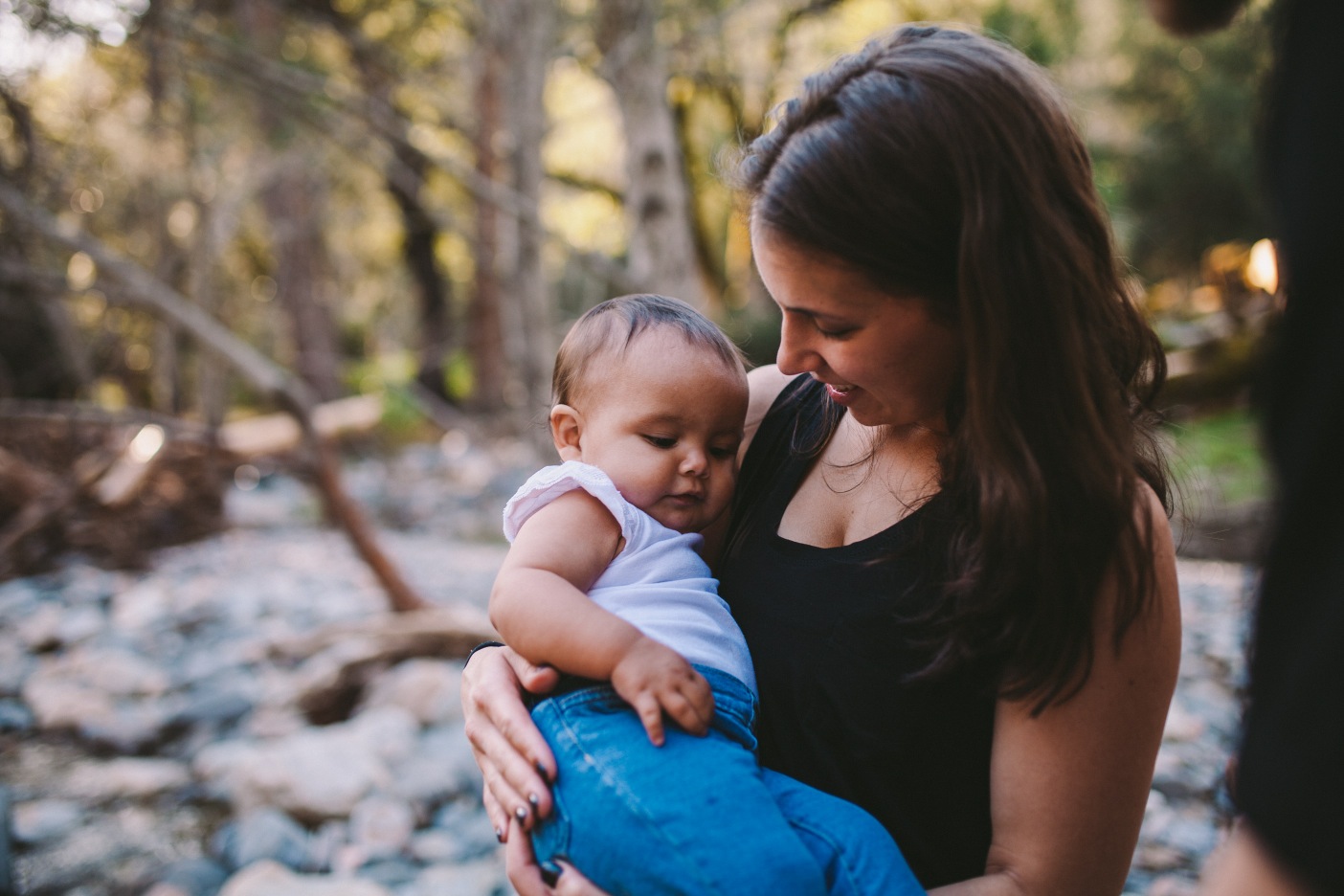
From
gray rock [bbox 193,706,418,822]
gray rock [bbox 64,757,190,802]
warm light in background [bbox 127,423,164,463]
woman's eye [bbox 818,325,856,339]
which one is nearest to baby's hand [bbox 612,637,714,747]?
woman's eye [bbox 818,325,856,339]

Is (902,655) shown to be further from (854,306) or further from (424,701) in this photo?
(424,701)

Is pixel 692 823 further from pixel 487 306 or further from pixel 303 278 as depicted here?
pixel 487 306

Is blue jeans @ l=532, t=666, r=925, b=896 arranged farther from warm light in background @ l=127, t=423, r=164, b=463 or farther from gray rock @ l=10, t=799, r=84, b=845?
warm light in background @ l=127, t=423, r=164, b=463

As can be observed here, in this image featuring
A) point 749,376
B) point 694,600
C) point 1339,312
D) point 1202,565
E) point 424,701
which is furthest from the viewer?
point 1202,565

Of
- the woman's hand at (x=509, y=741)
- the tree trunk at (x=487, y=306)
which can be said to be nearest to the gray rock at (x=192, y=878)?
the woman's hand at (x=509, y=741)

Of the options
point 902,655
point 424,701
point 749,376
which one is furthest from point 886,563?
point 424,701

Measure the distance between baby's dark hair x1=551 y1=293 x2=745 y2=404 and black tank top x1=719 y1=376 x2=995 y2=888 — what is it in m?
0.42

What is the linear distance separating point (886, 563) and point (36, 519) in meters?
5.69

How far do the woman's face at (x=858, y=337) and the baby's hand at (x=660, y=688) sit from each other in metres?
0.48

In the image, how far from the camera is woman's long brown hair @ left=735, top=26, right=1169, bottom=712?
118 cm

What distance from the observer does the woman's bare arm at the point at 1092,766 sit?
1.19m

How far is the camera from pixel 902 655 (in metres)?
1.32

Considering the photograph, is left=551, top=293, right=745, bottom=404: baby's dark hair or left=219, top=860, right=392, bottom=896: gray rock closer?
left=551, top=293, right=745, bottom=404: baby's dark hair

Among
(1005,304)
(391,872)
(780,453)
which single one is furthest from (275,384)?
(1005,304)
